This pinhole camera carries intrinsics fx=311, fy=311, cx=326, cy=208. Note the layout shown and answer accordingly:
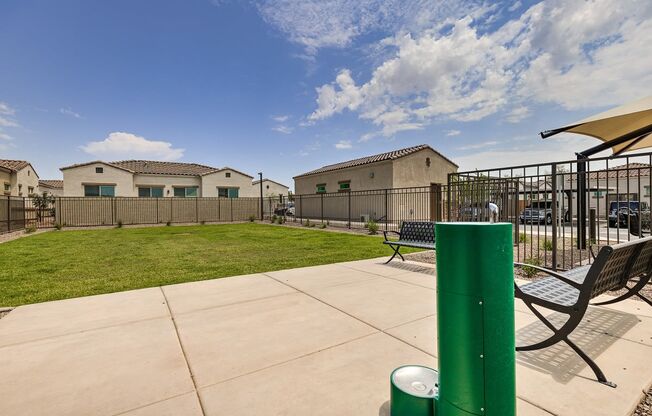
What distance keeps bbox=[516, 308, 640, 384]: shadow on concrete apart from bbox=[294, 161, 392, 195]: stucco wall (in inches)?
697

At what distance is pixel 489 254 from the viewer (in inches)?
60.2

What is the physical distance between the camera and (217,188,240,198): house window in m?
33.9

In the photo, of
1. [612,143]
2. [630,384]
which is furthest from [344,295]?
[612,143]

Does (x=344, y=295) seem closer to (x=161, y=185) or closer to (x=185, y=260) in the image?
(x=185, y=260)

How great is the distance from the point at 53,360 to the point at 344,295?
3299 millimetres

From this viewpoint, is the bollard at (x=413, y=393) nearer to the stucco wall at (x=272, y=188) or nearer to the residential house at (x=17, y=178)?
the residential house at (x=17, y=178)

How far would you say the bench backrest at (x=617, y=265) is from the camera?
2355 millimetres

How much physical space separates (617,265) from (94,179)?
1368 inches

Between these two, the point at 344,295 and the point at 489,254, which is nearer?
the point at 489,254

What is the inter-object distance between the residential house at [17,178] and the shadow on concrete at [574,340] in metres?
34.8

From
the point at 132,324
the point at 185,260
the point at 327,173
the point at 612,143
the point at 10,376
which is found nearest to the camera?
the point at 10,376

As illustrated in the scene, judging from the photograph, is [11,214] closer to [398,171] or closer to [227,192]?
[227,192]

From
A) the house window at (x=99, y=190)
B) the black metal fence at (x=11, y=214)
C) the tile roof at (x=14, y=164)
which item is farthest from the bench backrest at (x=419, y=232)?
the tile roof at (x=14, y=164)

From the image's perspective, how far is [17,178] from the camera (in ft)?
92.2
